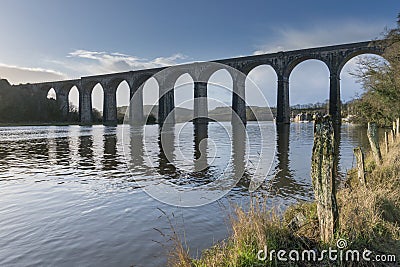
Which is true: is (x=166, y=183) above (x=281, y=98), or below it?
below

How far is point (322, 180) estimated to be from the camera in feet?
10.6

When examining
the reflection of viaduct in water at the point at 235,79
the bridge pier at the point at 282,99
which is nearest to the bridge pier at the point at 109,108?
the reflection of viaduct in water at the point at 235,79

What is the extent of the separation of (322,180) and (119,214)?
4.02m

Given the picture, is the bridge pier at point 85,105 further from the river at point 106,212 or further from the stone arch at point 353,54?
the river at point 106,212

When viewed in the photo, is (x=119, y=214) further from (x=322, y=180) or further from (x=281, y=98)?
(x=281, y=98)

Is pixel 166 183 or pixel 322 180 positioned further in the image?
pixel 166 183

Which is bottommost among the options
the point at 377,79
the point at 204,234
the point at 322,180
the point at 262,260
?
the point at 204,234

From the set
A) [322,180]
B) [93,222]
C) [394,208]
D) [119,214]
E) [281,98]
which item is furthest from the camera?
[281,98]

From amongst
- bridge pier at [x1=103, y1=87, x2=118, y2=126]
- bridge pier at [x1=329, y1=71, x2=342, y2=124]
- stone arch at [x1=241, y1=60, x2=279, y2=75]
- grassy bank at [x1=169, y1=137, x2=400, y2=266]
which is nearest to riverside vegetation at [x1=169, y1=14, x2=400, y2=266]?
grassy bank at [x1=169, y1=137, x2=400, y2=266]

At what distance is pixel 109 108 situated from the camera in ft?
238

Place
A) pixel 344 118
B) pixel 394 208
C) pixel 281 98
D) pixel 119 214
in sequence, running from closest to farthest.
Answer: pixel 394 208, pixel 119 214, pixel 281 98, pixel 344 118

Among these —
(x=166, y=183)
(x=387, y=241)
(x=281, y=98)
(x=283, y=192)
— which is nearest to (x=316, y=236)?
(x=387, y=241)

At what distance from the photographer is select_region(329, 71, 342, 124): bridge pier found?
147ft

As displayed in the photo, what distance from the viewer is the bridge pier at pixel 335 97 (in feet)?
147
